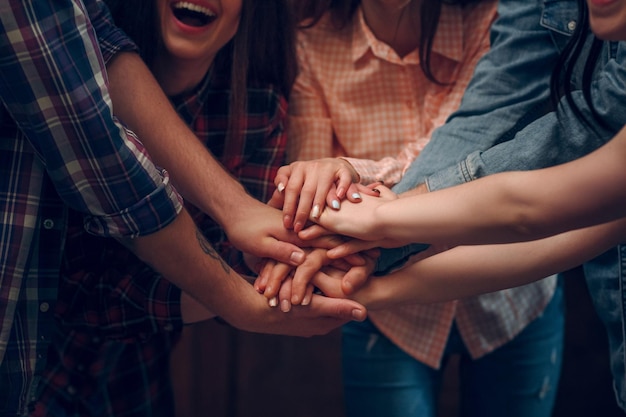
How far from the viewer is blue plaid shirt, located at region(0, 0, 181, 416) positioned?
85 centimetres

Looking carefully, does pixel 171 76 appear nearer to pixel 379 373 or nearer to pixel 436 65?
pixel 436 65

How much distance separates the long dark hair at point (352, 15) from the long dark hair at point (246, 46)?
35 millimetres

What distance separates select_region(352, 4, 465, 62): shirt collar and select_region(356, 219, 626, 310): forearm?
0.31 metres

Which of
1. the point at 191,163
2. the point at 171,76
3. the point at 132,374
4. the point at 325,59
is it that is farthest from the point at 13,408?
the point at 325,59

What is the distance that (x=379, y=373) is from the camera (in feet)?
4.07

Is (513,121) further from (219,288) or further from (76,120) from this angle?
(76,120)

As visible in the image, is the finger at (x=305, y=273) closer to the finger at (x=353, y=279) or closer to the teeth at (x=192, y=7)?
the finger at (x=353, y=279)

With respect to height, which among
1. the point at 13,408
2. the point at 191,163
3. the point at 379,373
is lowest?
the point at 379,373

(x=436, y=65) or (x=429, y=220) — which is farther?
(x=436, y=65)

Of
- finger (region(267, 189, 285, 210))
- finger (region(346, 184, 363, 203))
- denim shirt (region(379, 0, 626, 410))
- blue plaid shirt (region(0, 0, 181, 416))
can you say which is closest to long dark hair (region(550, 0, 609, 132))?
denim shirt (region(379, 0, 626, 410))

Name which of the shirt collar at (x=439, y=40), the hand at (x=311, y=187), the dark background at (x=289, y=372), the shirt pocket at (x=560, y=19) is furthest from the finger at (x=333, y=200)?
the dark background at (x=289, y=372)

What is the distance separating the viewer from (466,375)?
1.32 metres

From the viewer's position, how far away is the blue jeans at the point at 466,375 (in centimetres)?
124

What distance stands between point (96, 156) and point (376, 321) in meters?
0.51
